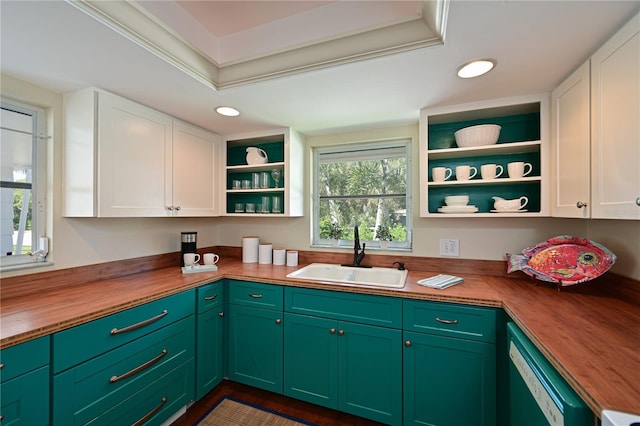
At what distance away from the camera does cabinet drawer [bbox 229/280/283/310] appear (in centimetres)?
189

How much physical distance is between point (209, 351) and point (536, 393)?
6.21 ft

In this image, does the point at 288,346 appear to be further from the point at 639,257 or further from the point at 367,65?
the point at 639,257

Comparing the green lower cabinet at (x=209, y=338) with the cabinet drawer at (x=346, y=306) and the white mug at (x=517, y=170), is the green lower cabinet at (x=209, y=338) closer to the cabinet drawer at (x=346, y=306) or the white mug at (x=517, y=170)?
the cabinet drawer at (x=346, y=306)

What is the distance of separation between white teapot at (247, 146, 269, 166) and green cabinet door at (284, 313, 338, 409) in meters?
1.41

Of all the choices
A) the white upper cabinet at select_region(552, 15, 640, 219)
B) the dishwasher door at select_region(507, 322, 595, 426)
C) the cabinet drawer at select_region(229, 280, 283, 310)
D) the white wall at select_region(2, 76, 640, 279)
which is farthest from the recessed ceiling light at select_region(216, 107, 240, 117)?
the dishwasher door at select_region(507, 322, 595, 426)

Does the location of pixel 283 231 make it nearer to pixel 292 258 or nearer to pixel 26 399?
pixel 292 258

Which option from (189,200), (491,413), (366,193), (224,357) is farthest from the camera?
(366,193)

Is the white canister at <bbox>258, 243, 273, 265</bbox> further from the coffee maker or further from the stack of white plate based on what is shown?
the stack of white plate

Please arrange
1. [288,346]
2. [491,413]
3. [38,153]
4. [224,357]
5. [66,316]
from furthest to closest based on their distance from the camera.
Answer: [224,357], [288,346], [38,153], [491,413], [66,316]

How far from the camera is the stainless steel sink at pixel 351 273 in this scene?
82.0 inches

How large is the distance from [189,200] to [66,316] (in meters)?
1.18

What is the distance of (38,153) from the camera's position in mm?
1616

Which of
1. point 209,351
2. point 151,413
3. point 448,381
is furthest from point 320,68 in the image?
point 151,413

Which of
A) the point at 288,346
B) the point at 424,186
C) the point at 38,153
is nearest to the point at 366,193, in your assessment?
the point at 424,186
